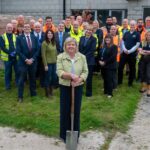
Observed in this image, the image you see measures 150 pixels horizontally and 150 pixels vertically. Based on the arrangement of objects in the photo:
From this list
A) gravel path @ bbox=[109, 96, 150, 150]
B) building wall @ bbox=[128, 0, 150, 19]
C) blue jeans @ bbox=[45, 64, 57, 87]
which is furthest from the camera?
building wall @ bbox=[128, 0, 150, 19]

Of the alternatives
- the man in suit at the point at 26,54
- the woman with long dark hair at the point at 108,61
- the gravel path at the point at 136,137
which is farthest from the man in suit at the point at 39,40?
the gravel path at the point at 136,137

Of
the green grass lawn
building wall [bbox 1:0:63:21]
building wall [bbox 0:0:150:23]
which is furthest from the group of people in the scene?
building wall [bbox 1:0:63:21]

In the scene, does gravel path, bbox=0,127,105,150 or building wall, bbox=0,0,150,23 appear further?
building wall, bbox=0,0,150,23

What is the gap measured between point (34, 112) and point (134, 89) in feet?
11.1

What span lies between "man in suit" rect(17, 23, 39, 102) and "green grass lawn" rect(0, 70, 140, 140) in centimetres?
54

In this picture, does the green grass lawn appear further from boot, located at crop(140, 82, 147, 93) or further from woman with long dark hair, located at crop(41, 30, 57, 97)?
woman with long dark hair, located at crop(41, 30, 57, 97)

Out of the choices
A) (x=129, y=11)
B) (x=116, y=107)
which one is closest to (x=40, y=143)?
(x=116, y=107)

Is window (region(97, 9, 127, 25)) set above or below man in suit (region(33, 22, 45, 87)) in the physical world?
above

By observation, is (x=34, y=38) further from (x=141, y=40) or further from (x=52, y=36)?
(x=141, y=40)

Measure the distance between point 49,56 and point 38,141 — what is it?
277 cm

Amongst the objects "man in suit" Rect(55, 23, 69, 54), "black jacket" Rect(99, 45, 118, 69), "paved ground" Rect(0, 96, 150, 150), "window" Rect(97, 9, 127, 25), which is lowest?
"paved ground" Rect(0, 96, 150, 150)

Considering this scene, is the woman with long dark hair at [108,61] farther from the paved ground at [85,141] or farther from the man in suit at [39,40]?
the paved ground at [85,141]

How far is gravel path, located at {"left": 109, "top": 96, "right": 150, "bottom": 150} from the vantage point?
6.01 m

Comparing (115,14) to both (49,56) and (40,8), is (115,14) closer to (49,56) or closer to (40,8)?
(40,8)
